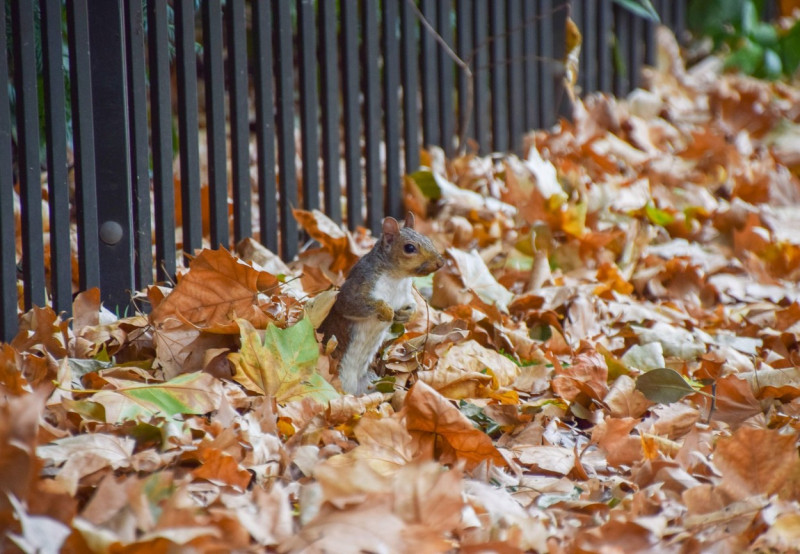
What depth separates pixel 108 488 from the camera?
1855 millimetres

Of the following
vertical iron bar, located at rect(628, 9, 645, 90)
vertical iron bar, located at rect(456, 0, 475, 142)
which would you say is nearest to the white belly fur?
vertical iron bar, located at rect(456, 0, 475, 142)

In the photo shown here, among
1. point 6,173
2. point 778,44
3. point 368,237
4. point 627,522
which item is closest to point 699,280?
point 368,237

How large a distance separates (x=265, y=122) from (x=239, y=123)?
131 millimetres

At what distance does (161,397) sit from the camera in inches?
92.6

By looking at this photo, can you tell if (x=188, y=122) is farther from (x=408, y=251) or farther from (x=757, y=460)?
(x=757, y=460)

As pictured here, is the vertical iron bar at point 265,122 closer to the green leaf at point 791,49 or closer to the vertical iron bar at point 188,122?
the vertical iron bar at point 188,122

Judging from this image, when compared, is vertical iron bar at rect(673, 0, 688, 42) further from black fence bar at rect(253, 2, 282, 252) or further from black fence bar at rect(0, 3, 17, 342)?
black fence bar at rect(0, 3, 17, 342)

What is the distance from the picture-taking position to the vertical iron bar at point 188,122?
329cm

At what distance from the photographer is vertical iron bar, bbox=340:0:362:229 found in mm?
4109

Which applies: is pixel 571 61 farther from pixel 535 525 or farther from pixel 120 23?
pixel 535 525

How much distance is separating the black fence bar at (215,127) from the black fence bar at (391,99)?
1.04 m

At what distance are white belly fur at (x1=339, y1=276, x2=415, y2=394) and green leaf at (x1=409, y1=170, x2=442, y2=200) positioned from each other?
162 centimetres

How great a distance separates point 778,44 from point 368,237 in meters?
4.75

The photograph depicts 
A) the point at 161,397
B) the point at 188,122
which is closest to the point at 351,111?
the point at 188,122
